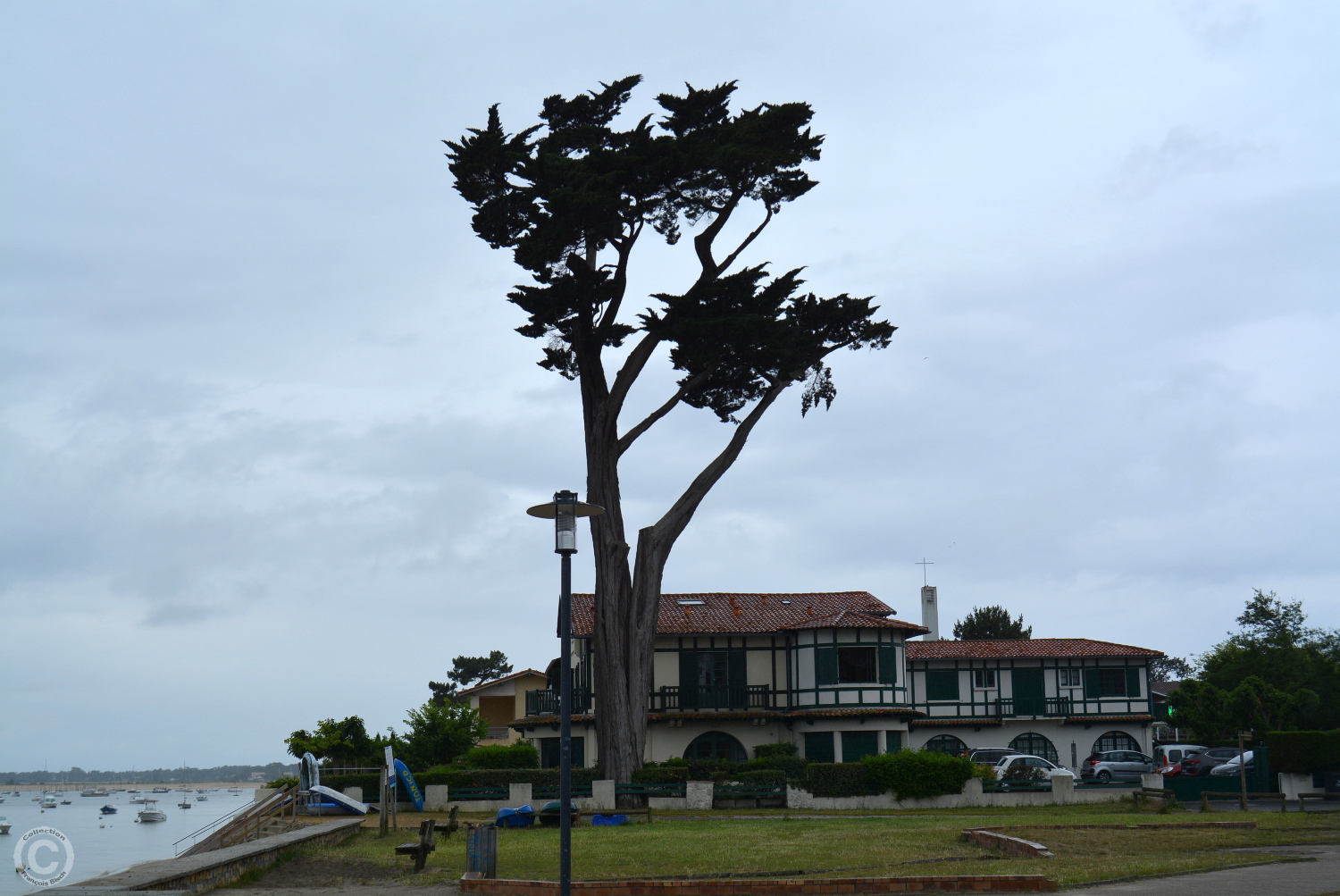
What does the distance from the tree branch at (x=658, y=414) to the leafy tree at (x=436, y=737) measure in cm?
1321

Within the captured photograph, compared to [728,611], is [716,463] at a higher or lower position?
higher

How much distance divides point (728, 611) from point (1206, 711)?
746 inches

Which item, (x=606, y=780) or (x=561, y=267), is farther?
(x=561, y=267)

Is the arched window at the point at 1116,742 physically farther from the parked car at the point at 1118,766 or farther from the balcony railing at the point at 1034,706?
the parked car at the point at 1118,766

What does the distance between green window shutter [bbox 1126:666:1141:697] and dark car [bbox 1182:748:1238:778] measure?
8127mm

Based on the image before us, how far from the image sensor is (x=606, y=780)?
101ft

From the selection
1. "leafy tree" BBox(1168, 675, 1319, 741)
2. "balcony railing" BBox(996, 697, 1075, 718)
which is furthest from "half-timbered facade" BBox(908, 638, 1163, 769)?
"leafy tree" BBox(1168, 675, 1319, 741)

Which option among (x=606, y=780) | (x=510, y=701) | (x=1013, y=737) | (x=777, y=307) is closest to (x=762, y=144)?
(x=777, y=307)

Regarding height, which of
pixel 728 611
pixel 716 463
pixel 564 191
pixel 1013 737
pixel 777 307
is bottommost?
pixel 1013 737

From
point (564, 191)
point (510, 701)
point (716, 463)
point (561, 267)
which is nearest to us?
point (564, 191)

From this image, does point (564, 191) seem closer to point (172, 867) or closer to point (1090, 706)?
point (172, 867)

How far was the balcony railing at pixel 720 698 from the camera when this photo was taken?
4141 cm

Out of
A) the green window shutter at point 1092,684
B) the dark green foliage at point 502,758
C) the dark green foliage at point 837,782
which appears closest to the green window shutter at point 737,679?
the dark green foliage at point 502,758

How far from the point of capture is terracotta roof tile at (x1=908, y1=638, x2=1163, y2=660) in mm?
47094
